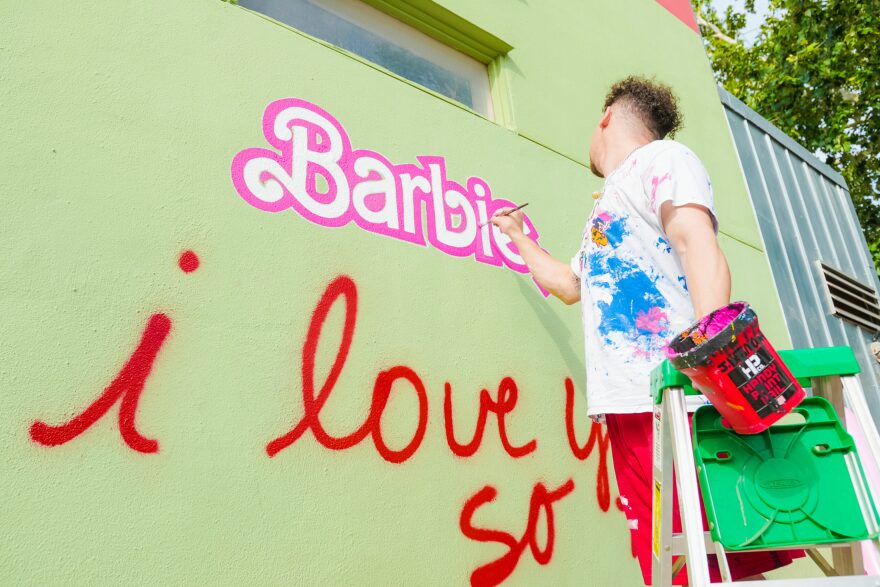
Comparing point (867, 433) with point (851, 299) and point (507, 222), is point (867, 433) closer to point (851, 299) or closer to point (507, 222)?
point (507, 222)

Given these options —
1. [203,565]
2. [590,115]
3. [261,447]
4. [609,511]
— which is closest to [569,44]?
[590,115]

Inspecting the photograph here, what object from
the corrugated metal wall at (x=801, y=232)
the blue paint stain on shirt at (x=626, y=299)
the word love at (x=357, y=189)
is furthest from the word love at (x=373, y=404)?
the corrugated metal wall at (x=801, y=232)

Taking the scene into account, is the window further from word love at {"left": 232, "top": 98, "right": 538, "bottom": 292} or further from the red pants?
the red pants

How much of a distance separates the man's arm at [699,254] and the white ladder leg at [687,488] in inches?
9.2

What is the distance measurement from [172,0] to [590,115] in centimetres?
226

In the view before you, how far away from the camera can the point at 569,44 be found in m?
3.69

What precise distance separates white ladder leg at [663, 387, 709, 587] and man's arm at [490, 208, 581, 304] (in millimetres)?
976

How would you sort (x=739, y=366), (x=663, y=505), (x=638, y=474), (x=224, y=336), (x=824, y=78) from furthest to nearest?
(x=824, y=78) < (x=224, y=336) < (x=638, y=474) < (x=663, y=505) < (x=739, y=366)

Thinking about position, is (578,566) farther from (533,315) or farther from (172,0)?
(172,0)

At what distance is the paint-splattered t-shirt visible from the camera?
1.75 metres

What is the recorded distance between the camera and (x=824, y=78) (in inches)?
403

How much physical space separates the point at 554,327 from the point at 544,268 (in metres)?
0.46

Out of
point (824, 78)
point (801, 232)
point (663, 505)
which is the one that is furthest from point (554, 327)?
point (824, 78)

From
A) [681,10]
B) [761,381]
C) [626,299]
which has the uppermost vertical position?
[681,10]
